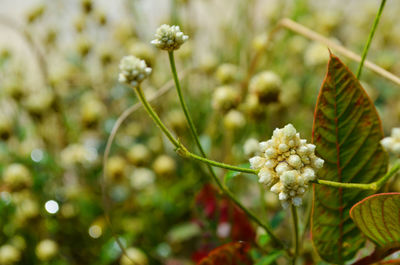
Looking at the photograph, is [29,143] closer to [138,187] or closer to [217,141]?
[138,187]

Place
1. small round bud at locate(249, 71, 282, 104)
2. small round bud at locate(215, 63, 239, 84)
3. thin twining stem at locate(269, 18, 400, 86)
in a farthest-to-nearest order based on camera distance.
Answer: small round bud at locate(215, 63, 239, 84) < small round bud at locate(249, 71, 282, 104) < thin twining stem at locate(269, 18, 400, 86)

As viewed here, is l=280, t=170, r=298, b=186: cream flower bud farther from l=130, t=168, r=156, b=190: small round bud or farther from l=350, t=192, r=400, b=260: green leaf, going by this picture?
l=130, t=168, r=156, b=190: small round bud

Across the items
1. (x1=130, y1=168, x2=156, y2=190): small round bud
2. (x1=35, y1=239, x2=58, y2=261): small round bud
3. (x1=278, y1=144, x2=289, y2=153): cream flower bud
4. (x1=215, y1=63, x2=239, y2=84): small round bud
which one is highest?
(x1=215, y1=63, x2=239, y2=84): small round bud

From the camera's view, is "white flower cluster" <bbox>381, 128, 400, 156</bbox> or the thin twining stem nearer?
"white flower cluster" <bbox>381, 128, 400, 156</bbox>

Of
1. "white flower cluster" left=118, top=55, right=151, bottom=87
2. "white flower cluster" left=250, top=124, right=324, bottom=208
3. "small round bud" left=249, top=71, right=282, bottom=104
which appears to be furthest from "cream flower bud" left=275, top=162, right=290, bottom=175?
"small round bud" left=249, top=71, right=282, bottom=104

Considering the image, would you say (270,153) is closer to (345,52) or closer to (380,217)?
(380,217)

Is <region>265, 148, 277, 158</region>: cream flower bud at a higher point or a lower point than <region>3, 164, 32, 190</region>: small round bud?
lower
